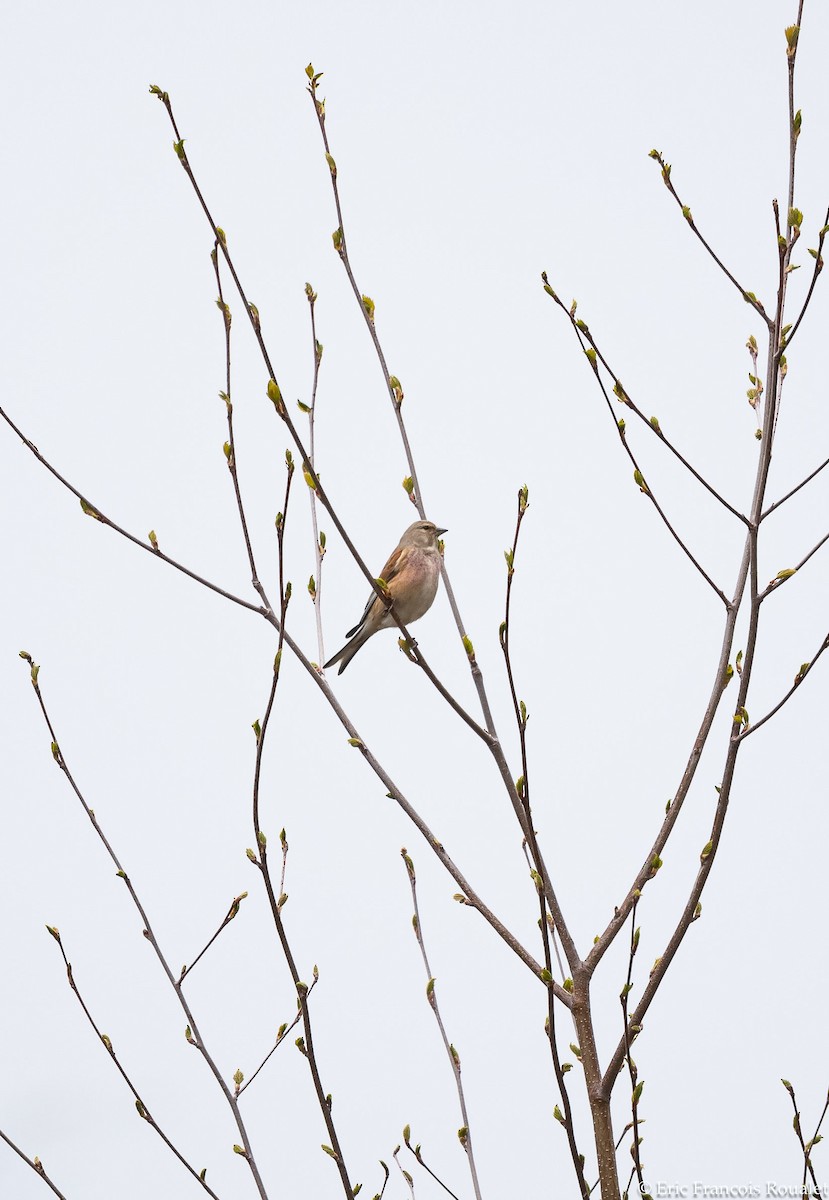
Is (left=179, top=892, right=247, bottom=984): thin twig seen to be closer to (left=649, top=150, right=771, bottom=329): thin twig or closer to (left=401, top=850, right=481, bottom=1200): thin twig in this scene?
(left=401, top=850, right=481, bottom=1200): thin twig

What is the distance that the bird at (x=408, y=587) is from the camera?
20.6ft

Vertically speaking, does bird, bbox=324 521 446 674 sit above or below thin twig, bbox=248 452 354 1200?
above

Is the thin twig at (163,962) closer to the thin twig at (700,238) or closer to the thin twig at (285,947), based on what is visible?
the thin twig at (285,947)

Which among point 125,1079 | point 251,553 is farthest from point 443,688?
point 125,1079

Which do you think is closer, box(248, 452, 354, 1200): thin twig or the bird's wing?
box(248, 452, 354, 1200): thin twig

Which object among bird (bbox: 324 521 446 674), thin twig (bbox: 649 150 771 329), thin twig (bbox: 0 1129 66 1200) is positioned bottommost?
thin twig (bbox: 0 1129 66 1200)

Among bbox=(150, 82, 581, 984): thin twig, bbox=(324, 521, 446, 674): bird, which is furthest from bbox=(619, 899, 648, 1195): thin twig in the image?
bbox=(324, 521, 446, 674): bird

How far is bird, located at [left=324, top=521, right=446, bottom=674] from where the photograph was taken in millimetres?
6281

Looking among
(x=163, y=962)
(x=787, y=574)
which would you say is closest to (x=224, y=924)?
(x=163, y=962)

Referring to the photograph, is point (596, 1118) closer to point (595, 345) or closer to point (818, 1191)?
point (818, 1191)

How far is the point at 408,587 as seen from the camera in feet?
20.7

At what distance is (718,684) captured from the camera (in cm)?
338

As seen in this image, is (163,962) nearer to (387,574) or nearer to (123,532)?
(123,532)

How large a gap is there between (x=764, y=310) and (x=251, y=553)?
160 centimetres
